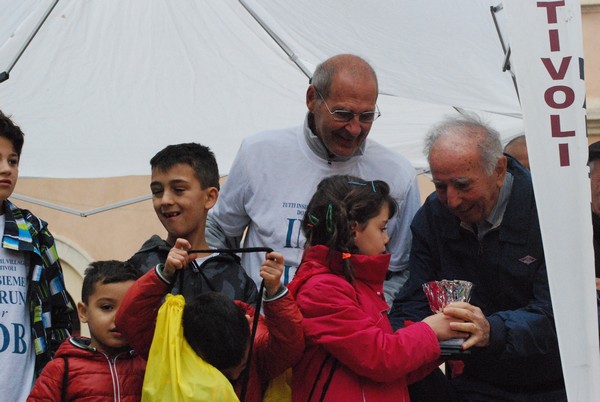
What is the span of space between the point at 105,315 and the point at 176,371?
0.65 meters

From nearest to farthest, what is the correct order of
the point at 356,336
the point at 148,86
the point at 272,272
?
the point at 272,272 → the point at 356,336 → the point at 148,86

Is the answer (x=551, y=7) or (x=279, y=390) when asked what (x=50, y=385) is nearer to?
(x=279, y=390)

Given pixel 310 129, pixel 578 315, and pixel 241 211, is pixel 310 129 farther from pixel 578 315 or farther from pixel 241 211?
pixel 578 315

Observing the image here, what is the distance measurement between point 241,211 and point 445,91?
3.16 feet

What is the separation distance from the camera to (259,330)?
3625 mm

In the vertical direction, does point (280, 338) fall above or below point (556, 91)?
below

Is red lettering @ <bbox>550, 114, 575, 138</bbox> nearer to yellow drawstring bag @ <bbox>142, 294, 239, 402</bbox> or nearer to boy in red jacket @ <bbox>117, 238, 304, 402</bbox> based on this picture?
boy in red jacket @ <bbox>117, 238, 304, 402</bbox>

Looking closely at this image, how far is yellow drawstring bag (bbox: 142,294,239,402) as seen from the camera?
323 cm

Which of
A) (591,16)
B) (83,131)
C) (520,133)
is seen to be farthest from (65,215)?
(520,133)

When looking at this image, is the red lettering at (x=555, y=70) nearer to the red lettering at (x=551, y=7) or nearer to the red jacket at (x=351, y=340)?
the red lettering at (x=551, y=7)

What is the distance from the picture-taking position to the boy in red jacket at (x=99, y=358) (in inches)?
142

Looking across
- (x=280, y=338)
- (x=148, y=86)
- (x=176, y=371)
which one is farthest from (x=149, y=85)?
(x=176, y=371)

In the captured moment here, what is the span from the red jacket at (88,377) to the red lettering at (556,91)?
5.13 ft

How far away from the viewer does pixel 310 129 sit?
14.4 feet
